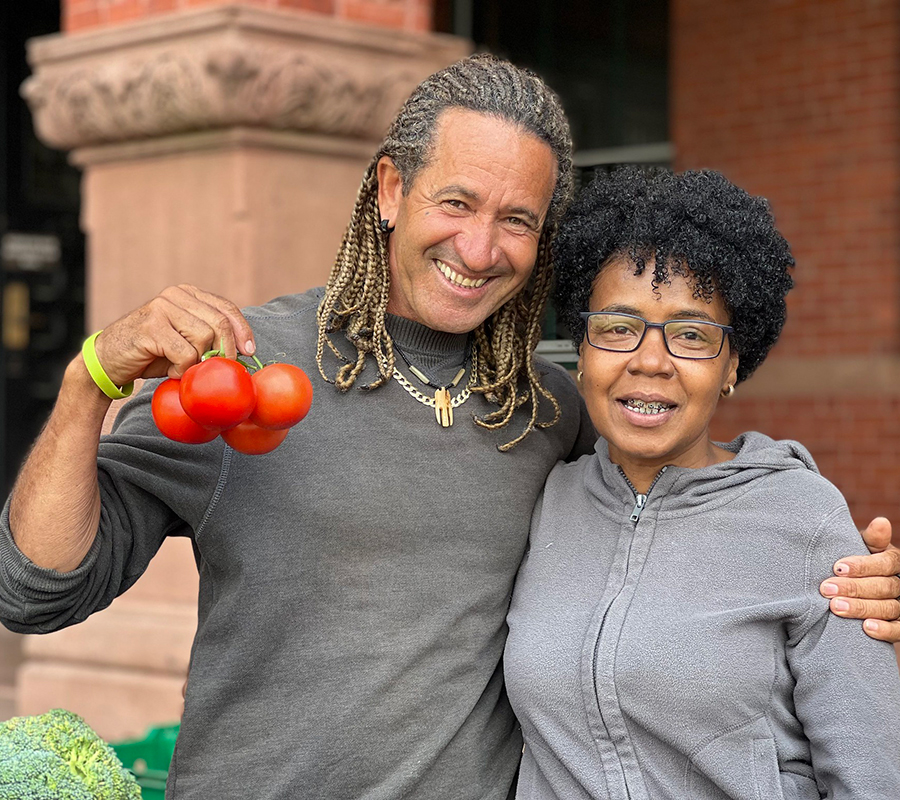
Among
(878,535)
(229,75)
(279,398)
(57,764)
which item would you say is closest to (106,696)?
(229,75)

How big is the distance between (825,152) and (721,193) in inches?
193

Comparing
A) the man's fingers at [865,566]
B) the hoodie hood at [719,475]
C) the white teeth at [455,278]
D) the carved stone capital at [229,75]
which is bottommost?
the man's fingers at [865,566]

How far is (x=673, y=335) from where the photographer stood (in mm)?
2529

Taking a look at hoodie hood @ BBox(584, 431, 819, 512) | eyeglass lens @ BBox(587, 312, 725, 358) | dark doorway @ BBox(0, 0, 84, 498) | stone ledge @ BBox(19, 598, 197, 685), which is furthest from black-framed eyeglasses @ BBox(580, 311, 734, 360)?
dark doorway @ BBox(0, 0, 84, 498)

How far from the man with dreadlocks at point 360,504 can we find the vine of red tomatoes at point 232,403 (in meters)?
0.05

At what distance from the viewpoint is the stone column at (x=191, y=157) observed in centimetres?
488

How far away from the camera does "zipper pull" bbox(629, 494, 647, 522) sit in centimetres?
254

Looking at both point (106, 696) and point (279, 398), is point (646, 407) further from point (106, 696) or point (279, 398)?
point (106, 696)

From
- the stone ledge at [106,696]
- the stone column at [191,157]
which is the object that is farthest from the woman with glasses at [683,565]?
the stone ledge at [106,696]

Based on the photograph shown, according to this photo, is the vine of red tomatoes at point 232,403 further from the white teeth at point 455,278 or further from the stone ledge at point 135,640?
the stone ledge at point 135,640

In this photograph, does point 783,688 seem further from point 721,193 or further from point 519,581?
point 721,193

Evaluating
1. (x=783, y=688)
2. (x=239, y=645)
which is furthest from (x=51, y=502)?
(x=783, y=688)

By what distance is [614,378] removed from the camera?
2.56m

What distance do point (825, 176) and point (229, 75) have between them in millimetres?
3628
